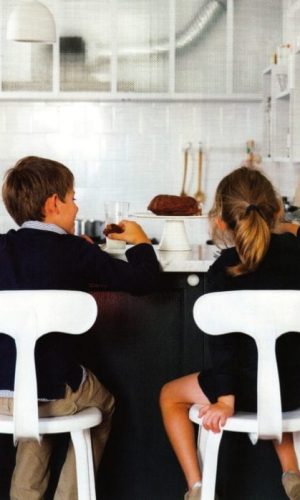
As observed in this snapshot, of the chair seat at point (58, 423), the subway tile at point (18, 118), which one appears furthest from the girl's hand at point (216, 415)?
the subway tile at point (18, 118)

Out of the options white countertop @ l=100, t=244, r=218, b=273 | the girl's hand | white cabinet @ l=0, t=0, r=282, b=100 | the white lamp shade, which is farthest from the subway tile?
the girl's hand

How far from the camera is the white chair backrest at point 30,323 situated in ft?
7.71

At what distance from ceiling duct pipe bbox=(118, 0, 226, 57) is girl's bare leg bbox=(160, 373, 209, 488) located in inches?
144

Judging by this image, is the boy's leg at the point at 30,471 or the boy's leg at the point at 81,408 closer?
the boy's leg at the point at 81,408

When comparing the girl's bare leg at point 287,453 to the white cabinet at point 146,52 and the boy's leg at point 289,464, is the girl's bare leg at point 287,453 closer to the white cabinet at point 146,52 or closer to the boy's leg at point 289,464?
the boy's leg at point 289,464

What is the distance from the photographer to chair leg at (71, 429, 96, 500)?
8.12ft

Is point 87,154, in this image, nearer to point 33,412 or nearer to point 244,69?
point 244,69

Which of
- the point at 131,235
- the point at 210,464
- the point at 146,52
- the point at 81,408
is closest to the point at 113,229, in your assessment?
the point at 131,235

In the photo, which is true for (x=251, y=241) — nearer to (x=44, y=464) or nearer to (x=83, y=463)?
(x=83, y=463)

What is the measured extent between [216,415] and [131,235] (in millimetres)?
659

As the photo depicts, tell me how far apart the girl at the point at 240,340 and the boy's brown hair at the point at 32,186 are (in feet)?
1.49

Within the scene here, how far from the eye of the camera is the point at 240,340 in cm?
255

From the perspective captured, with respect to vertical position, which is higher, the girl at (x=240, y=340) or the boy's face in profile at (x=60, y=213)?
the boy's face in profile at (x=60, y=213)

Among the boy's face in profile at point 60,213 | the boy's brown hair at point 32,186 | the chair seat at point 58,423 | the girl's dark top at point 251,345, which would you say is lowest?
the chair seat at point 58,423
